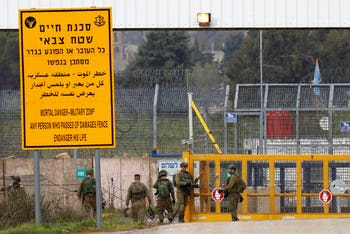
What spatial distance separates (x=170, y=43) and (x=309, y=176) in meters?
49.9

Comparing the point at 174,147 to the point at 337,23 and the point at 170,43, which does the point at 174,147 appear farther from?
the point at 170,43

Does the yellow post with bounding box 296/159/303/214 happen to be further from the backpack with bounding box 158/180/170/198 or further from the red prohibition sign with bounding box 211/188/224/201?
the backpack with bounding box 158/180/170/198

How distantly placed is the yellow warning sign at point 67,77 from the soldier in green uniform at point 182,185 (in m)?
6.83

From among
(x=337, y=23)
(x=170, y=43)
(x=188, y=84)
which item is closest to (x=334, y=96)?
(x=188, y=84)

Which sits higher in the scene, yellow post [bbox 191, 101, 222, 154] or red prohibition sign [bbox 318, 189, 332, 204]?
yellow post [bbox 191, 101, 222, 154]

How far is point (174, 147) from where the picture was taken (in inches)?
1280

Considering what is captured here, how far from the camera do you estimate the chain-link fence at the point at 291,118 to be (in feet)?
101

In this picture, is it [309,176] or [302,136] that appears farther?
[302,136]

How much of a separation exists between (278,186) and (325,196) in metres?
1.10

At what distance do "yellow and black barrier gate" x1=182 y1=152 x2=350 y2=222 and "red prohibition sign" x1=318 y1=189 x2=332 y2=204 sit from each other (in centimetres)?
2

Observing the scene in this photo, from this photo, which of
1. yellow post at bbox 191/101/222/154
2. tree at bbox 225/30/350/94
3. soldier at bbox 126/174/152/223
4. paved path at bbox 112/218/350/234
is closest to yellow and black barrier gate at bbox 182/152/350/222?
soldier at bbox 126/174/152/223

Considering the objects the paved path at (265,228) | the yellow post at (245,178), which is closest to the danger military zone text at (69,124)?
the paved path at (265,228)

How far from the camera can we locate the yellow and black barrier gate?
2520 cm

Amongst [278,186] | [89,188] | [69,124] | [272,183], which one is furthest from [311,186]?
[69,124]
